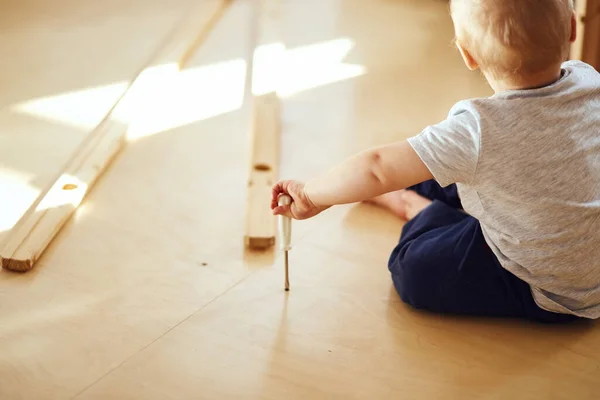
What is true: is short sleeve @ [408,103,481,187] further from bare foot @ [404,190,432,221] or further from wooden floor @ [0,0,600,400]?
bare foot @ [404,190,432,221]

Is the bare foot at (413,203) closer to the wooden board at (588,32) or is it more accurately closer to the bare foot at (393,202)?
the bare foot at (393,202)

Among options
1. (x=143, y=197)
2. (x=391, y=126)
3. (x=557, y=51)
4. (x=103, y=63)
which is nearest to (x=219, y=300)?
(x=143, y=197)

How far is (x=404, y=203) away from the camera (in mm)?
1472

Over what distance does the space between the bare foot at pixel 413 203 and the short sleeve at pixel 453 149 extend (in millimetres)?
381

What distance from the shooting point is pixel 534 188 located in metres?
1.06

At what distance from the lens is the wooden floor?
106cm

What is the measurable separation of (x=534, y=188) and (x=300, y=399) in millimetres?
402

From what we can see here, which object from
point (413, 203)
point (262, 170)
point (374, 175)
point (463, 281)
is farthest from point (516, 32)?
point (262, 170)

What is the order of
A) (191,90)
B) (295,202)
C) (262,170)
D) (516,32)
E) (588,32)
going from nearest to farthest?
(516,32)
(295,202)
(262,170)
(588,32)
(191,90)

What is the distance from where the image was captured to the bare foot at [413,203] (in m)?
1.44

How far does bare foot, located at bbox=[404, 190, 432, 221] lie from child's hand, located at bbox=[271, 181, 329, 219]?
30 centimetres

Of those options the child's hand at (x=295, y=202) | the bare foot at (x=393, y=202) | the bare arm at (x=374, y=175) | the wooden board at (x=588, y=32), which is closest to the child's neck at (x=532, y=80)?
the bare arm at (x=374, y=175)

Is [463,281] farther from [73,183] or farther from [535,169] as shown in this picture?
[73,183]

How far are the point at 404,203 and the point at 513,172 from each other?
1.43 ft
